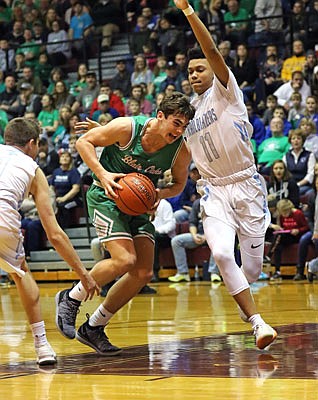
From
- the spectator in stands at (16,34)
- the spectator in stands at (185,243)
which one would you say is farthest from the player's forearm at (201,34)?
the spectator in stands at (16,34)

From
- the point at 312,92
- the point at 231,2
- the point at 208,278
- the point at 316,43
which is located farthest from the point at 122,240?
the point at 231,2

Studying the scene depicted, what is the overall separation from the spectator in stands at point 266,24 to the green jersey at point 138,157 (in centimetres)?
1049

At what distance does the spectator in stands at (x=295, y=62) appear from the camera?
610 inches

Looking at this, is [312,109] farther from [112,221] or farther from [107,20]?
[112,221]

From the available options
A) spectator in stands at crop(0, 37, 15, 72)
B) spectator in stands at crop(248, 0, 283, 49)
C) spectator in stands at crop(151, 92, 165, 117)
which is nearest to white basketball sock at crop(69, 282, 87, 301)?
spectator in stands at crop(151, 92, 165, 117)

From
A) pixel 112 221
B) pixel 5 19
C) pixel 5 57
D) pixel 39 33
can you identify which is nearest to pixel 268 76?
pixel 39 33

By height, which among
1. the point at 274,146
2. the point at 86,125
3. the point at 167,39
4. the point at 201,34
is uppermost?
the point at 201,34

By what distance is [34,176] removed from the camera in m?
5.66

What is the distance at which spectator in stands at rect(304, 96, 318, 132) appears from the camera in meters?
14.2

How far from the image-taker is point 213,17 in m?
17.4

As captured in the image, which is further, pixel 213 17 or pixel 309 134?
pixel 213 17

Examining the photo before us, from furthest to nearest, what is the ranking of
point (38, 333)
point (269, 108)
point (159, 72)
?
point (159, 72)
point (269, 108)
point (38, 333)

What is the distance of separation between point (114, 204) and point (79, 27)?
14585 mm

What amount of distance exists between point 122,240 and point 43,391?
1.68m
